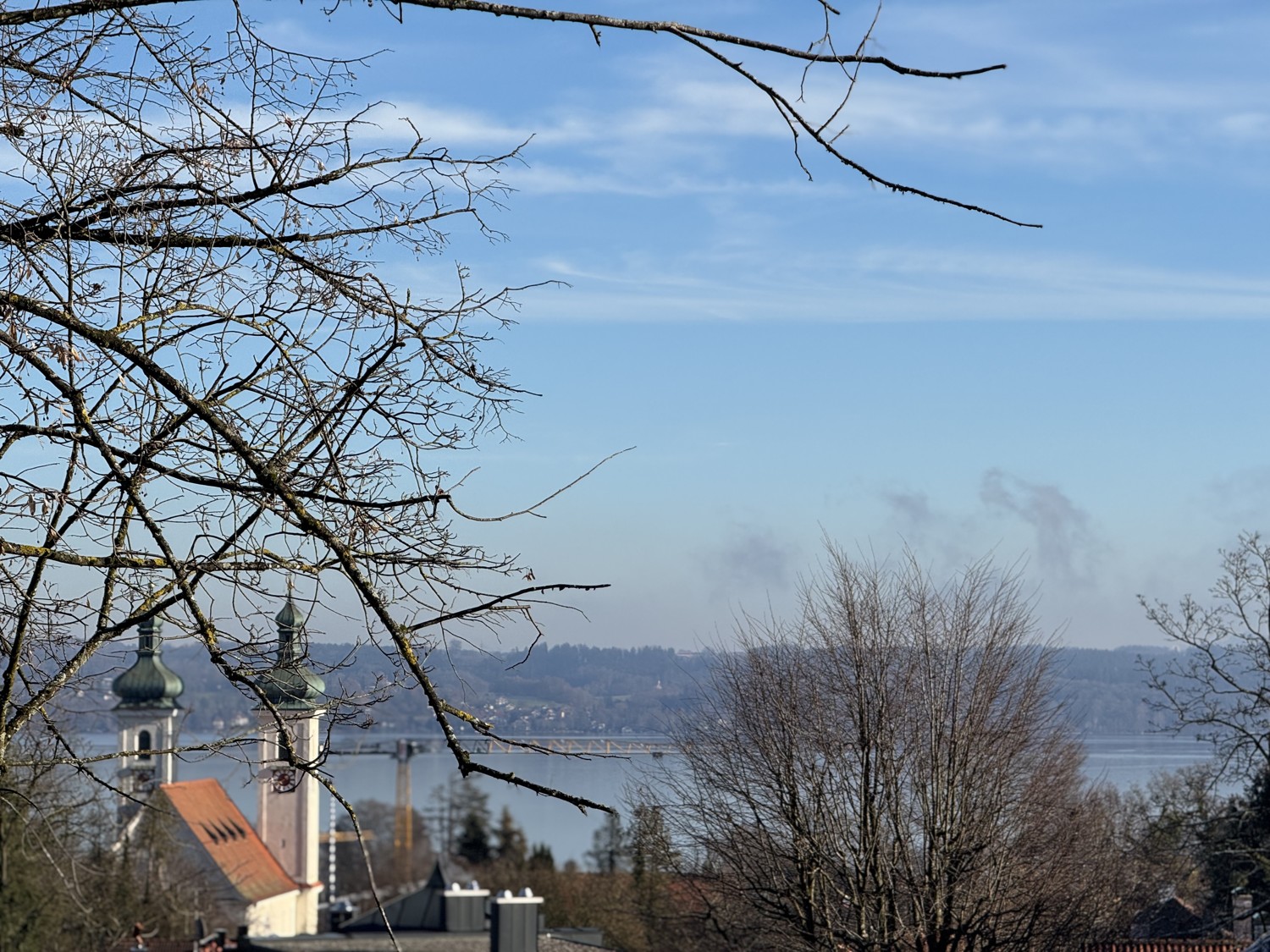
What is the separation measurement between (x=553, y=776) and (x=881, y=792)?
16.2m

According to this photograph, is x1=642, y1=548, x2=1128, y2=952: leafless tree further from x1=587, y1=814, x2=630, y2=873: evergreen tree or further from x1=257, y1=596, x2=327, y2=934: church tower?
x1=587, y1=814, x2=630, y2=873: evergreen tree

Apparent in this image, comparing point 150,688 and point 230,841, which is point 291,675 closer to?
point 150,688

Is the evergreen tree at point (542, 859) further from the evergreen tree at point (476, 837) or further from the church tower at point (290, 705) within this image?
the church tower at point (290, 705)

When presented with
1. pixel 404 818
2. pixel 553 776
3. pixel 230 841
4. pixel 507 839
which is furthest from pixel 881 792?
pixel 404 818

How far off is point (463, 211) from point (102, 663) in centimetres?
188

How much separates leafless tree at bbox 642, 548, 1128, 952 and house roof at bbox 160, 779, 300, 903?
55.4 metres

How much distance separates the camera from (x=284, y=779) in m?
4.31

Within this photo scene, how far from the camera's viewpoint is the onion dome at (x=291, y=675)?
4113mm

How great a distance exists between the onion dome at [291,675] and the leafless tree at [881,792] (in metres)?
16.2

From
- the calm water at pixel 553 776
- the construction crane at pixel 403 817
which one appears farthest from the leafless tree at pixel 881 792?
the construction crane at pixel 403 817

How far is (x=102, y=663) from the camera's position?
4828mm

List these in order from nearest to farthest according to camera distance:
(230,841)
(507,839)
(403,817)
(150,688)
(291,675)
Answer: (291,675), (150,688), (230,841), (507,839), (403,817)

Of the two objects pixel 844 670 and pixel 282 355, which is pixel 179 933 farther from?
pixel 282 355

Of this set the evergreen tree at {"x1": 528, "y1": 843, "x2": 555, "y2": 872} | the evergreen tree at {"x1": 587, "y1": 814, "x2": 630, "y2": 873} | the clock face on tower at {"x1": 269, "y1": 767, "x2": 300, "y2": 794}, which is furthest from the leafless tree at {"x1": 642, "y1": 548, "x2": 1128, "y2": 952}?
the evergreen tree at {"x1": 528, "y1": 843, "x2": 555, "y2": 872}
